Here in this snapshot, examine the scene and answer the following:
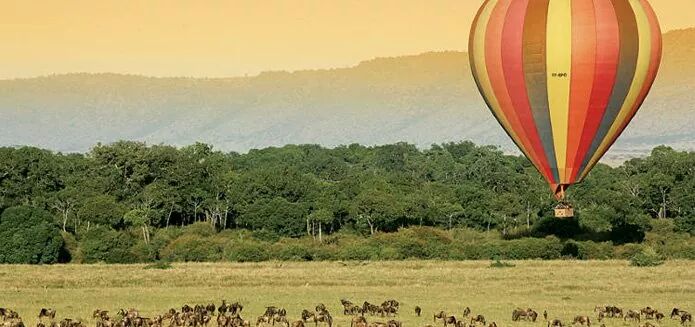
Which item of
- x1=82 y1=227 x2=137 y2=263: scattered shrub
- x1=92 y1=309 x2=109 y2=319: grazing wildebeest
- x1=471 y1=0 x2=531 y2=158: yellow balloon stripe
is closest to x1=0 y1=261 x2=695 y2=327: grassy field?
x1=92 y1=309 x2=109 y2=319: grazing wildebeest

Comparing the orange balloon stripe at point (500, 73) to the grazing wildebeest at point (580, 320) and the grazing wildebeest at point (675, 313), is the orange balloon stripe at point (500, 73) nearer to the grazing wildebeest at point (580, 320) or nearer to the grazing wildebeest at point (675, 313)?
the grazing wildebeest at point (675, 313)

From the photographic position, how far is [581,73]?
67938 mm

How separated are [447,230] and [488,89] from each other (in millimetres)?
48413

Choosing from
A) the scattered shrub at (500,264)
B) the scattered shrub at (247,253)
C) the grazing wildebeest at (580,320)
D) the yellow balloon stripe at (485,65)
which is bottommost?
the grazing wildebeest at (580,320)

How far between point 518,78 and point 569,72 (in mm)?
2840

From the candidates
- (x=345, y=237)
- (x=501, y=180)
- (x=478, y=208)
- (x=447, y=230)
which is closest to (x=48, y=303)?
(x=345, y=237)

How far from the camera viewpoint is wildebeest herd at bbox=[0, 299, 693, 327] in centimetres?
4450

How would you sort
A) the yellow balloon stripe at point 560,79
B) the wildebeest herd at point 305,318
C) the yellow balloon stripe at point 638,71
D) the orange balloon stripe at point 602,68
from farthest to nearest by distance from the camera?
the yellow balloon stripe at point 638,71, the yellow balloon stripe at point 560,79, the orange balloon stripe at point 602,68, the wildebeest herd at point 305,318

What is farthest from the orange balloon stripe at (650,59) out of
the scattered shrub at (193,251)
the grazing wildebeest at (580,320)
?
the scattered shrub at (193,251)

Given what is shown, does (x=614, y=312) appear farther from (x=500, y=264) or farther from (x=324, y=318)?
(x=500, y=264)

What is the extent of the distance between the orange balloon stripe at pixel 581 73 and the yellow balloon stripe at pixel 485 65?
3.50 metres

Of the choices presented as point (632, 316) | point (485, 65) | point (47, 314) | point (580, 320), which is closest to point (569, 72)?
point (485, 65)

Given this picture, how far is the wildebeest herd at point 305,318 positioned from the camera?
44500 millimetres

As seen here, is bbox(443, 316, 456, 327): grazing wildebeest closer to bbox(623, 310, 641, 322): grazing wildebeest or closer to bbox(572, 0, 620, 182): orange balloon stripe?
bbox(623, 310, 641, 322): grazing wildebeest
